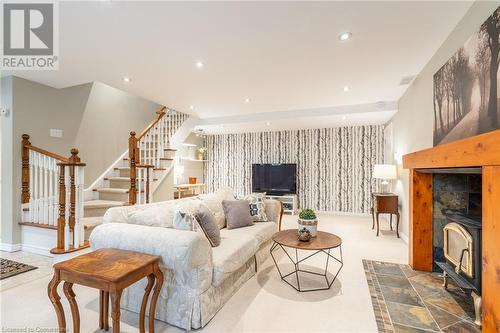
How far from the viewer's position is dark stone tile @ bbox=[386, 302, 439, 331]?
1.88 meters

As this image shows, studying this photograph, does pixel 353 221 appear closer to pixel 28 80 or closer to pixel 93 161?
pixel 93 161

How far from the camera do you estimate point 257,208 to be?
347cm

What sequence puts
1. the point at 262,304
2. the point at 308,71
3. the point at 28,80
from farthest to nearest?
the point at 28,80, the point at 308,71, the point at 262,304

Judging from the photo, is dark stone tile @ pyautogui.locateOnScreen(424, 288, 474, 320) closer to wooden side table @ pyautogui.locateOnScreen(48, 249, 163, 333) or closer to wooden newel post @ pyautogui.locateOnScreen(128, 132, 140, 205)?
wooden side table @ pyautogui.locateOnScreen(48, 249, 163, 333)

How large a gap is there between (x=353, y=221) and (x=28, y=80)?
653cm

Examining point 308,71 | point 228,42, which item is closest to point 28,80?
→ point 228,42

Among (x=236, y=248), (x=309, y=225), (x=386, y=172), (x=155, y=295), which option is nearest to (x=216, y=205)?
(x=236, y=248)

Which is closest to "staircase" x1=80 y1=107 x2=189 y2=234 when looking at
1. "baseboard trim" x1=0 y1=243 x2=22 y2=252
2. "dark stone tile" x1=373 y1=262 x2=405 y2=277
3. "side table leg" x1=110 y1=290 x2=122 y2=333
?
"baseboard trim" x1=0 y1=243 x2=22 y2=252

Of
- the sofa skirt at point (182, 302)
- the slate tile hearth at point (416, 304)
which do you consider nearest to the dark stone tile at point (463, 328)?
the slate tile hearth at point (416, 304)

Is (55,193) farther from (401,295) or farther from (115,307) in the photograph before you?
(401,295)

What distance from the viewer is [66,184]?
340 centimetres

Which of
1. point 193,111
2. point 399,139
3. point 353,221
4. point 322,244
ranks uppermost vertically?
point 193,111

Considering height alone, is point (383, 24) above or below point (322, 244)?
above

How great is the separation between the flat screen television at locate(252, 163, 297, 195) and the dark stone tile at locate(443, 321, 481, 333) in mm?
4797
